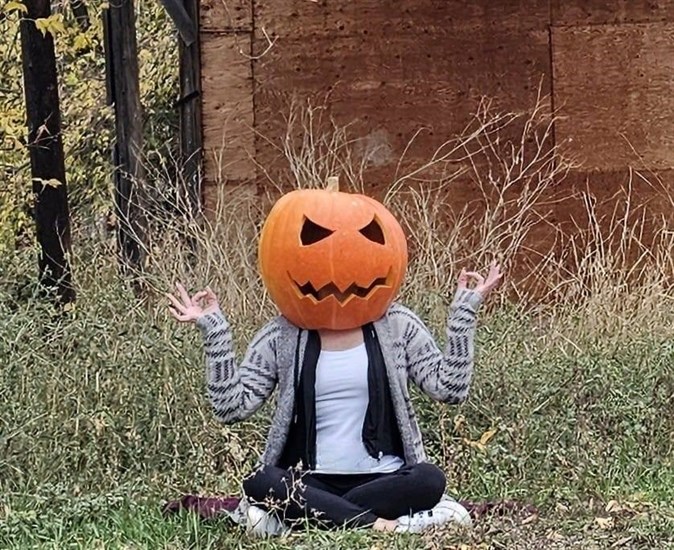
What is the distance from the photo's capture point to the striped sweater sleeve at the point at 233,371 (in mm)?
3822

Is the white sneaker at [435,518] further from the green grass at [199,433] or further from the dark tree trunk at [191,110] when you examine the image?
the dark tree trunk at [191,110]

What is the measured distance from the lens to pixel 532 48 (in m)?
8.01

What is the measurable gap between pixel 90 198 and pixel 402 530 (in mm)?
7736

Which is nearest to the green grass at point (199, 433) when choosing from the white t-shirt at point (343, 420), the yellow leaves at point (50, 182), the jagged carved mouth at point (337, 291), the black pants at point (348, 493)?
the black pants at point (348, 493)

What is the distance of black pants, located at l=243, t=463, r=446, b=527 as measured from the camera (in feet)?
12.3

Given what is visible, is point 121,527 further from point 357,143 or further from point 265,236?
point 357,143

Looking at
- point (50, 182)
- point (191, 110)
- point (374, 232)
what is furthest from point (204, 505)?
point (191, 110)

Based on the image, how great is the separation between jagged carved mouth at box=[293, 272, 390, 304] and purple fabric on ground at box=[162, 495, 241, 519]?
876 millimetres

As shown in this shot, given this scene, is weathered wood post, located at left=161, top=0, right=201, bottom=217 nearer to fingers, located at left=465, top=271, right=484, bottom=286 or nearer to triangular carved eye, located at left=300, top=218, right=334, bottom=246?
triangular carved eye, located at left=300, top=218, right=334, bottom=246

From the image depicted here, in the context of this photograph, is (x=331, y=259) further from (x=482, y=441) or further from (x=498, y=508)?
(x=482, y=441)

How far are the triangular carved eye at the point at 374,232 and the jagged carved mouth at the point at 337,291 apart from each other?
0.14 m

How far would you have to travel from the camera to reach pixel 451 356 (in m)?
3.83

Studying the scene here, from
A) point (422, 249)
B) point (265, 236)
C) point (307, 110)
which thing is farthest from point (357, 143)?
point (265, 236)

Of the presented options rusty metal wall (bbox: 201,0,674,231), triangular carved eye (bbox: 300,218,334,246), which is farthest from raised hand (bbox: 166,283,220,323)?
rusty metal wall (bbox: 201,0,674,231)
